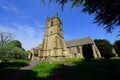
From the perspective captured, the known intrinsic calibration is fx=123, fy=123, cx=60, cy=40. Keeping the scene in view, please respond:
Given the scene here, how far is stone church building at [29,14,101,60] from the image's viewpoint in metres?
44.2

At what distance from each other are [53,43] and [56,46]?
1.97m

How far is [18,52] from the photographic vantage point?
2548cm

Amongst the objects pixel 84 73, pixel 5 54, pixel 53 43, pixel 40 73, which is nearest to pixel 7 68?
pixel 5 54

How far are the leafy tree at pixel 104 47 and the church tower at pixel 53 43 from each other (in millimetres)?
12570

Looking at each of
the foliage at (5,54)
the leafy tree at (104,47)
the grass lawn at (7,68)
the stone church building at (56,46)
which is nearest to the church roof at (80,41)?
the stone church building at (56,46)

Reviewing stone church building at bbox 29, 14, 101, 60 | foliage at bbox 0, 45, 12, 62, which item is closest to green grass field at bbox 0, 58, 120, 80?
foliage at bbox 0, 45, 12, 62

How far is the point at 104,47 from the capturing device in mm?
43156

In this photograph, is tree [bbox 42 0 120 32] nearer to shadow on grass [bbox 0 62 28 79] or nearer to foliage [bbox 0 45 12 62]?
shadow on grass [bbox 0 62 28 79]

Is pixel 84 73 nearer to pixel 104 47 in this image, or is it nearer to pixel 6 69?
pixel 6 69

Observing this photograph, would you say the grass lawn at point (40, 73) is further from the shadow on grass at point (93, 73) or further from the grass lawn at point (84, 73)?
the shadow on grass at point (93, 73)

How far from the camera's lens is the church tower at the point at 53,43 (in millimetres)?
43847

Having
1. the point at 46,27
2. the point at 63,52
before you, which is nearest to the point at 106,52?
the point at 63,52

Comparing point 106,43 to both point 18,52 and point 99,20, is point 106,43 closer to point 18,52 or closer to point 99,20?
point 18,52

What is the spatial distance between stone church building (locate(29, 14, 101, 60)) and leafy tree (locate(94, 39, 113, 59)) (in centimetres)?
150
